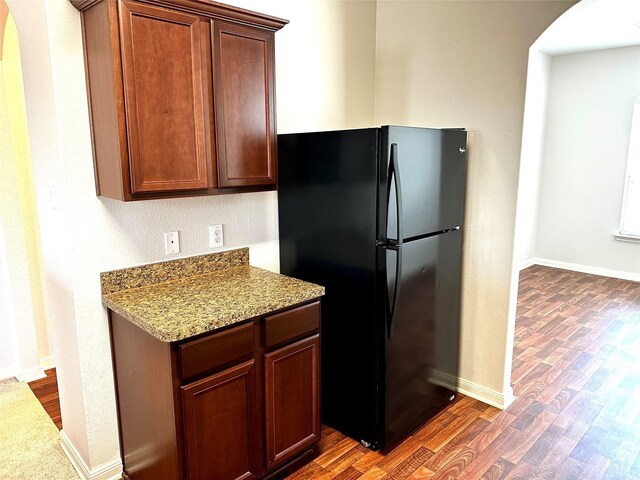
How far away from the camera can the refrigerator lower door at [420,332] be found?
233 centimetres

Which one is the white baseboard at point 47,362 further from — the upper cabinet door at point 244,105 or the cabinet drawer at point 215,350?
the upper cabinet door at point 244,105

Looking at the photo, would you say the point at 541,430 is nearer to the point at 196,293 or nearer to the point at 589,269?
the point at 196,293

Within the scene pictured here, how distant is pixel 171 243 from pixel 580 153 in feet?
17.7

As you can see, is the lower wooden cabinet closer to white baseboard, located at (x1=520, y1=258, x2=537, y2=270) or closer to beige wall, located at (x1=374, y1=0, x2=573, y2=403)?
beige wall, located at (x1=374, y1=0, x2=573, y2=403)

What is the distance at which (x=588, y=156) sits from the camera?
18.5 feet

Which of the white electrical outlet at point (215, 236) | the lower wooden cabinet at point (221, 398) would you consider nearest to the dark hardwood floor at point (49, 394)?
the lower wooden cabinet at point (221, 398)

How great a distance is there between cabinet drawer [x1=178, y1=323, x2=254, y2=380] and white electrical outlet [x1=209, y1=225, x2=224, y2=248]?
66 centimetres

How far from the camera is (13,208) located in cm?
290

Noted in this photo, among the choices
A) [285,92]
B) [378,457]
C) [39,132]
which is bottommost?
[378,457]

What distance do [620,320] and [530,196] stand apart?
2162 millimetres

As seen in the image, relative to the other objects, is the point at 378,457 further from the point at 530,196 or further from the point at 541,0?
the point at 530,196

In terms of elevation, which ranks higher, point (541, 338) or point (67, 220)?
point (67, 220)

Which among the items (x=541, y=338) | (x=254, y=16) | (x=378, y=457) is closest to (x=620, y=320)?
(x=541, y=338)

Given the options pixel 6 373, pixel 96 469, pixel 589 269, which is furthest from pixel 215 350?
pixel 589 269
